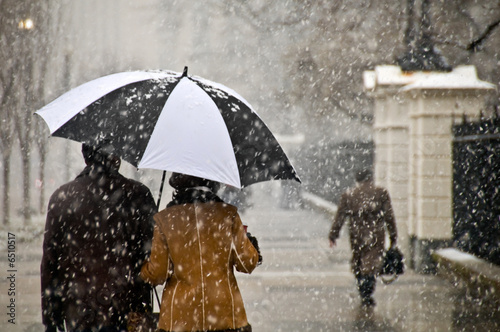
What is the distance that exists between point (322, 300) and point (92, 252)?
561cm

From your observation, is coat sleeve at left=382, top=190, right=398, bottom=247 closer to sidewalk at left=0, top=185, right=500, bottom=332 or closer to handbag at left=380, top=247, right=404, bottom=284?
handbag at left=380, top=247, right=404, bottom=284

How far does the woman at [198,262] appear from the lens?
3266 millimetres

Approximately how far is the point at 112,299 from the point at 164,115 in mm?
1024

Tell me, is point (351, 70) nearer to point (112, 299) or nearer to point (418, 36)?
point (418, 36)

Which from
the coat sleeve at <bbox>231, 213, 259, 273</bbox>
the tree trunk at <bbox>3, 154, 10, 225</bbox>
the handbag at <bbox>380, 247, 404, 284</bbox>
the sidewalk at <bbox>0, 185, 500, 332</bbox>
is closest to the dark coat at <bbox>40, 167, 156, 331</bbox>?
the coat sleeve at <bbox>231, 213, 259, 273</bbox>

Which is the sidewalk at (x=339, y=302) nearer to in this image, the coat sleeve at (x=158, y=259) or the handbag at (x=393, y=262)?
the handbag at (x=393, y=262)

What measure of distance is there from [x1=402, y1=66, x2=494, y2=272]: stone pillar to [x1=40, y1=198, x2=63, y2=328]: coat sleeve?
825 cm

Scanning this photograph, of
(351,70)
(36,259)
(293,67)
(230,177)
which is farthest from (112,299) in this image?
(293,67)

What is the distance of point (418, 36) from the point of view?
12922 millimetres

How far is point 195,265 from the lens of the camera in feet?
10.8

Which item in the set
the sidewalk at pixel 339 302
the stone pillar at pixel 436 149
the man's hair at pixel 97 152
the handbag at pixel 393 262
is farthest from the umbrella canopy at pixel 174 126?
the stone pillar at pixel 436 149

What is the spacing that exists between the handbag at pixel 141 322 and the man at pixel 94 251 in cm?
7

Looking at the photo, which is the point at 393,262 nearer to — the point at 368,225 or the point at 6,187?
the point at 368,225

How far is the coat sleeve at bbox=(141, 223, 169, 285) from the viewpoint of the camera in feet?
10.7
